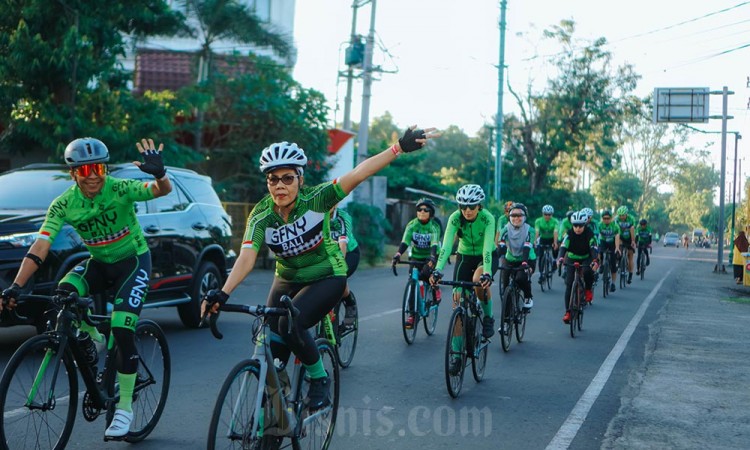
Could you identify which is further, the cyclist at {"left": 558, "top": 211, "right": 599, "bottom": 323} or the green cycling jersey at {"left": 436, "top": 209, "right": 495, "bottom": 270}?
the cyclist at {"left": 558, "top": 211, "right": 599, "bottom": 323}

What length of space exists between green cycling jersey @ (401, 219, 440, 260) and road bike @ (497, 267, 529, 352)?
1408 millimetres

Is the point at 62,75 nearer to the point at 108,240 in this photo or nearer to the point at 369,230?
the point at 369,230

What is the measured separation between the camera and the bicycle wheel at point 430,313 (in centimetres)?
1176

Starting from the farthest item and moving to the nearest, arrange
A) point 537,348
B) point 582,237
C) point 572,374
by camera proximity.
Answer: point 582,237 → point 537,348 → point 572,374

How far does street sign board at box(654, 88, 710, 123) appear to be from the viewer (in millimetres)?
36969

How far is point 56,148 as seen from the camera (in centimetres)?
1809

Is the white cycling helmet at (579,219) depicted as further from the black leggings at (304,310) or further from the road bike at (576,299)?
the black leggings at (304,310)

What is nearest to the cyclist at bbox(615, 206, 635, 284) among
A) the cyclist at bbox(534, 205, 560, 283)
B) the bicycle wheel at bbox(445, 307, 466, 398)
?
the cyclist at bbox(534, 205, 560, 283)

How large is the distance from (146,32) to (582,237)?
12.3 m

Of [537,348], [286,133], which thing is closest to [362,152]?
[286,133]

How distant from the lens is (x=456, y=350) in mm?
7945

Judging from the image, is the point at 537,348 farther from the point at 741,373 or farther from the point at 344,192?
the point at 344,192

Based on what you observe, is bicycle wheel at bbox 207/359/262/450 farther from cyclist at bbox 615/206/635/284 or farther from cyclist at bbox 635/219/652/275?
cyclist at bbox 635/219/652/275

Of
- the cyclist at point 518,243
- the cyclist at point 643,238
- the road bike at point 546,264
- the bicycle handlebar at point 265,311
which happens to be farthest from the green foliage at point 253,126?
the bicycle handlebar at point 265,311
